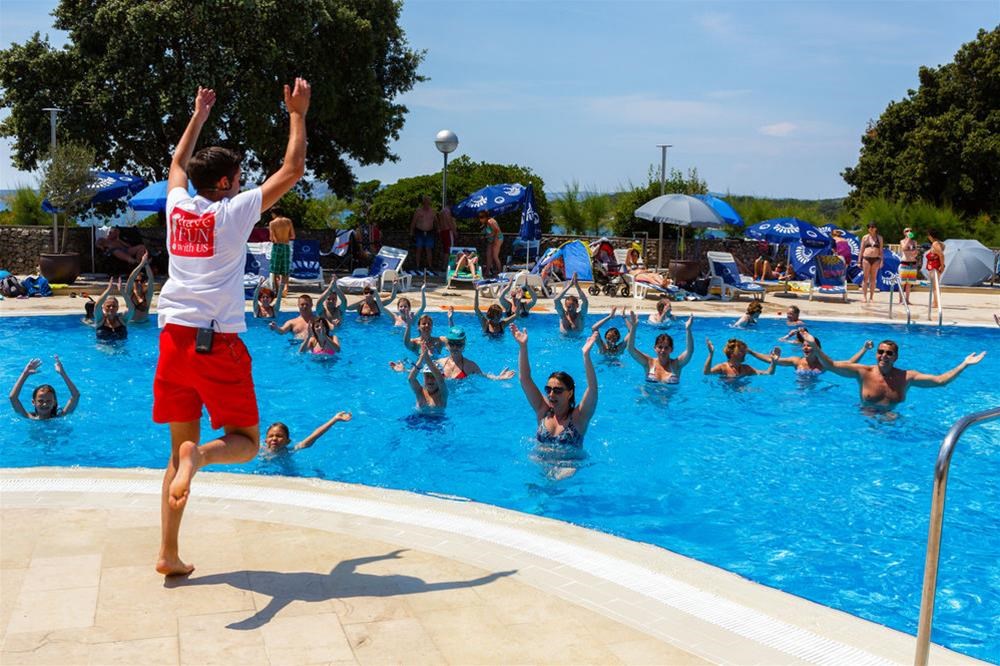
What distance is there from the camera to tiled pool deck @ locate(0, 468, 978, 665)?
3.48m

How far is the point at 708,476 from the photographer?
26.7 ft

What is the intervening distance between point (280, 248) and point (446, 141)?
5329 millimetres

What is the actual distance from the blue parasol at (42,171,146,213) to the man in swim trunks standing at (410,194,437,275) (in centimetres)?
614

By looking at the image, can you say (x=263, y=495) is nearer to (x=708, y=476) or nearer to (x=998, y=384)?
(x=708, y=476)

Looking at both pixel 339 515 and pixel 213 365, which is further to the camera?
pixel 339 515

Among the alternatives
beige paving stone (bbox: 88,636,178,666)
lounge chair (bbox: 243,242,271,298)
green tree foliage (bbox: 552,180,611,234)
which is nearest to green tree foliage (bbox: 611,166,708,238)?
green tree foliage (bbox: 552,180,611,234)

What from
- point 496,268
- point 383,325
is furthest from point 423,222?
point 383,325

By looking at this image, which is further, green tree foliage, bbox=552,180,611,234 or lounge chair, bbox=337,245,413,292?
green tree foliage, bbox=552,180,611,234

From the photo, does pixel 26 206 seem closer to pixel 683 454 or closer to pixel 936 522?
pixel 683 454

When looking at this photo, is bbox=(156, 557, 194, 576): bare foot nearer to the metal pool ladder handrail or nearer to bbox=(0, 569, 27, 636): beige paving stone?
bbox=(0, 569, 27, 636): beige paving stone

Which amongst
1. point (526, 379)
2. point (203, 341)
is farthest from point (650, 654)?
point (526, 379)

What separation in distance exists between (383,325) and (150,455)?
21.3 ft

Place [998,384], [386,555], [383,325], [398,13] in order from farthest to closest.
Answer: [398,13] < [383,325] < [998,384] < [386,555]

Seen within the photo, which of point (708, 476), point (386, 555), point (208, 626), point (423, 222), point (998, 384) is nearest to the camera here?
point (208, 626)
